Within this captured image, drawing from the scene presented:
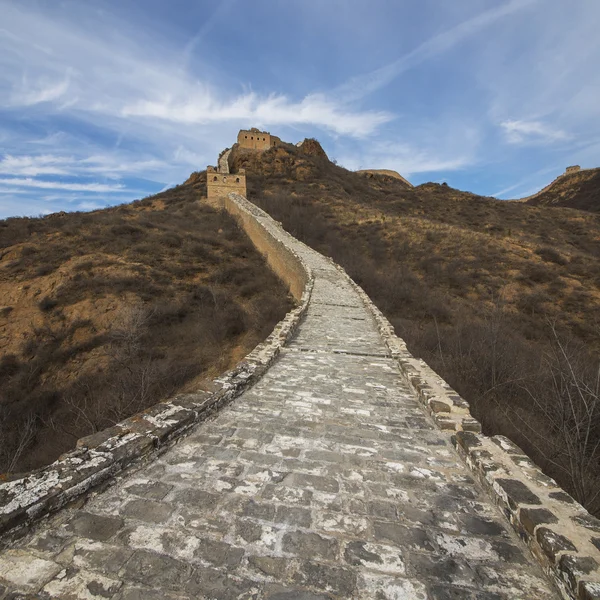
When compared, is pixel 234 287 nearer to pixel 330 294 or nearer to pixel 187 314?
pixel 187 314

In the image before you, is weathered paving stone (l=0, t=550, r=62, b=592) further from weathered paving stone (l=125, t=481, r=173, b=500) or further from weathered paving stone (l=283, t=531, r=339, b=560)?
weathered paving stone (l=283, t=531, r=339, b=560)

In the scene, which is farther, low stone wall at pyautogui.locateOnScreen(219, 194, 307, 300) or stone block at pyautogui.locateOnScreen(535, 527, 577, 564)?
low stone wall at pyautogui.locateOnScreen(219, 194, 307, 300)

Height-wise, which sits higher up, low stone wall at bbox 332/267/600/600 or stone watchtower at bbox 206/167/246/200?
stone watchtower at bbox 206/167/246/200

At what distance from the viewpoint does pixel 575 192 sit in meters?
48.6

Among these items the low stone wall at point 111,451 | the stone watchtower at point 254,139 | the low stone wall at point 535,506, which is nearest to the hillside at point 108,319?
the low stone wall at point 111,451

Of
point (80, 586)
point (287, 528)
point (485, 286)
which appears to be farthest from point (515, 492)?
point (485, 286)

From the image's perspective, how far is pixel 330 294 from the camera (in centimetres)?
1162

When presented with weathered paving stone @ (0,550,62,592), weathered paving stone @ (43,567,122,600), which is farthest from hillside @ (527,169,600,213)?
weathered paving stone @ (0,550,62,592)

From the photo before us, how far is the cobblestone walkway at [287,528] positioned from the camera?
1.69 metres

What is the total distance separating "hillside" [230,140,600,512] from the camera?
542cm

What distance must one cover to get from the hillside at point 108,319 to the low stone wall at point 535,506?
6553 millimetres

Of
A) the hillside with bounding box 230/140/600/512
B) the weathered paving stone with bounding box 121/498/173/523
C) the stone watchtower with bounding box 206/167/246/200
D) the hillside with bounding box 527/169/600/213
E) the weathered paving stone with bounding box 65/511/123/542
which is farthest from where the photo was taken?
the hillside with bounding box 527/169/600/213

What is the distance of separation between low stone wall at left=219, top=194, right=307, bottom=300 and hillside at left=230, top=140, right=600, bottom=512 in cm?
338

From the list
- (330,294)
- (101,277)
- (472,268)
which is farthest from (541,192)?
(101,277)
